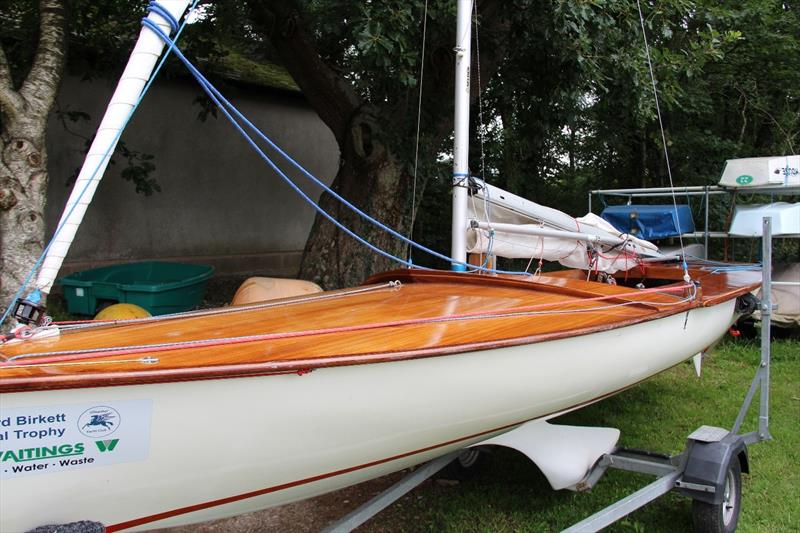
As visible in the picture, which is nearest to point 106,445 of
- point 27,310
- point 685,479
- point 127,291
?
point 27,310

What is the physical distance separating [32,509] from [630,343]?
2721 mm

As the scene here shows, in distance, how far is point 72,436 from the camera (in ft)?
6.56

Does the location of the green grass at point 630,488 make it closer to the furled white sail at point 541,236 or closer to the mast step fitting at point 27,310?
the furled white sail at point 541,236

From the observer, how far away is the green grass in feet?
11.5

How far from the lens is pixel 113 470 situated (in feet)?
6.82

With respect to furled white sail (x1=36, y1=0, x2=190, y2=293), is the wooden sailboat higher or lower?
lower

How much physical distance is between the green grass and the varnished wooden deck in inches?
43.5

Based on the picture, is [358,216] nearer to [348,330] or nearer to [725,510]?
[348,330]

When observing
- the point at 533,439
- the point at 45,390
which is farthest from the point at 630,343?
the point at 45,390

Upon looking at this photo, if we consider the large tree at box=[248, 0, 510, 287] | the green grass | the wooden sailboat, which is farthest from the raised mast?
the large tree at box=[248, 0, 510, 287]

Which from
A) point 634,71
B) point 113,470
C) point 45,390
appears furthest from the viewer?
point 634,71

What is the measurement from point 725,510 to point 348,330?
2217 mm

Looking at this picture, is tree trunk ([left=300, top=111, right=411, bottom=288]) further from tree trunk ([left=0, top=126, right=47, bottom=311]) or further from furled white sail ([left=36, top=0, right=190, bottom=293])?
furled white sail ([left=36, top=0, right=190, bottom=293])

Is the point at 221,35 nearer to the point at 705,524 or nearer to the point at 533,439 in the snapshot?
the point at 533,439
